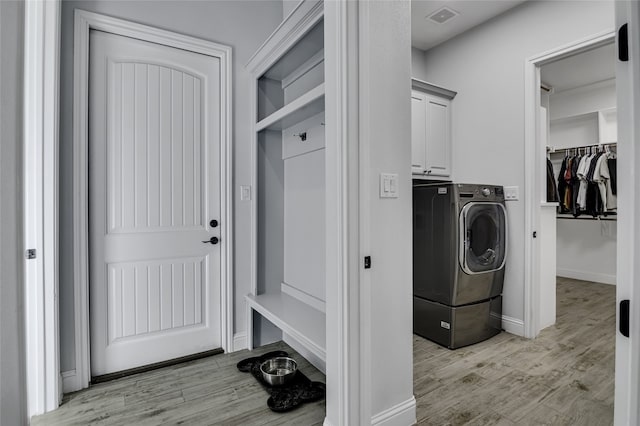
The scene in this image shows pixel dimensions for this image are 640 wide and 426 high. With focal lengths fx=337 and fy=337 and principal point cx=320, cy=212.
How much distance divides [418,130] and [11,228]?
3.23m

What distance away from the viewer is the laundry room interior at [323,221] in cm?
156

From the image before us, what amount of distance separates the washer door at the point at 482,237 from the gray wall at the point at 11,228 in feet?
8.80

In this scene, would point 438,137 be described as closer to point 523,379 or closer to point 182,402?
point 523,379

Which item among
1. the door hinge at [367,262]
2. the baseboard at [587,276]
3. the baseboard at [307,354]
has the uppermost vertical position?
the door hinge at [367,262]

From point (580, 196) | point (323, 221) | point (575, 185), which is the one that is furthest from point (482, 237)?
point (575, 185)

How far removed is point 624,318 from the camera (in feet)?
2.10

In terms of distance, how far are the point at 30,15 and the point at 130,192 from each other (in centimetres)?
105

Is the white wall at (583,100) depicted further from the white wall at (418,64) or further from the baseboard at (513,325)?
the baseboard at (513,325)

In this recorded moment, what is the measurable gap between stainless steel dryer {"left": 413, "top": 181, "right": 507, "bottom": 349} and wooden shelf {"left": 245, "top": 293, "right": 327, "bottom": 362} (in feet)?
3.61

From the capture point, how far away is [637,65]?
590 mm

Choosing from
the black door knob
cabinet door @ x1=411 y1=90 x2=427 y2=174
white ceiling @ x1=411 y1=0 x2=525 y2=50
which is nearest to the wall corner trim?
the black door knob

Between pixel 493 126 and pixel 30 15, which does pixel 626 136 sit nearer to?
pixel 30 15

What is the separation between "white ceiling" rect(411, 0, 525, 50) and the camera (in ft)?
9.52

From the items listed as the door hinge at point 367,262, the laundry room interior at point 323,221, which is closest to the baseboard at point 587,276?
the laundry room interior at point 323,221
